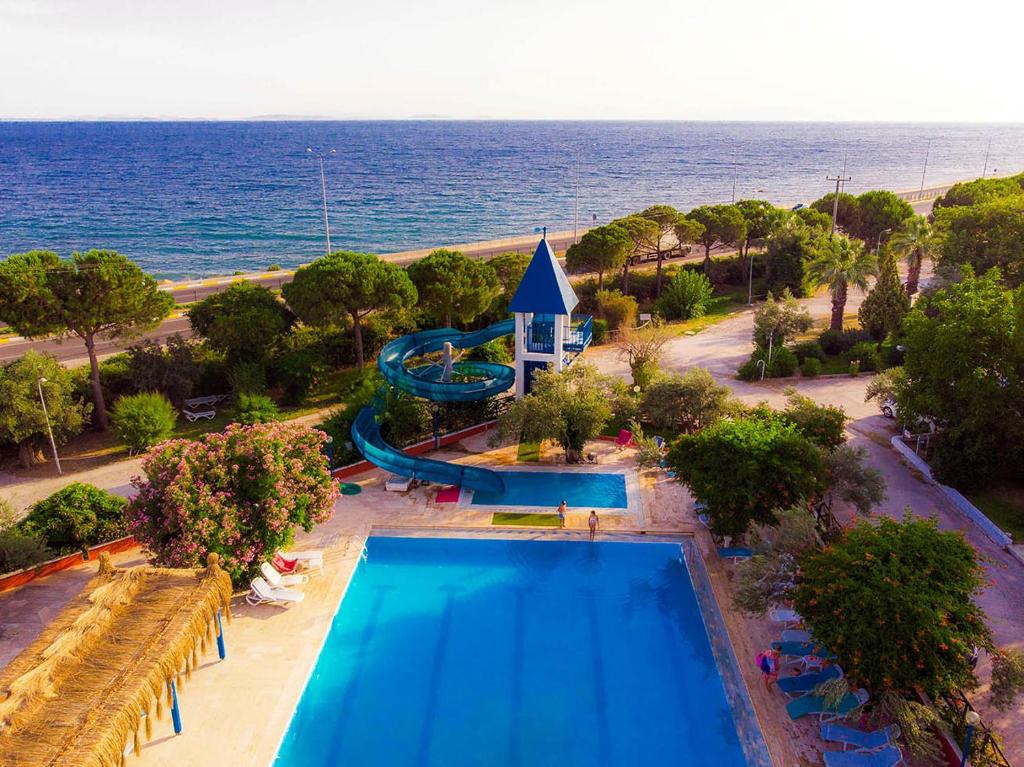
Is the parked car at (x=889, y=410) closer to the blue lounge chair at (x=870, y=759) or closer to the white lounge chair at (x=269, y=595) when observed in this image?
the blue lounge chair at (x=870, y=759)

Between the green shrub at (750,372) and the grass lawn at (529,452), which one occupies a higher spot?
the green shrub at (750,372)

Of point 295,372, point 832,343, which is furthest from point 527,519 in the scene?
point 832,343

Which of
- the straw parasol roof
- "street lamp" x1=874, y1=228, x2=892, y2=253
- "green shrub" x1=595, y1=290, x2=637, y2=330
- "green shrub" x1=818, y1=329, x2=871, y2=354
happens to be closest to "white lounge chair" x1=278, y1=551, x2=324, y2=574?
the straw parasol roof

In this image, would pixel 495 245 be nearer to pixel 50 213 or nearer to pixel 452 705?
pixel 452 705

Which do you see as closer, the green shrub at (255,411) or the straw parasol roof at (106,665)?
the straw parasol roof at (106,665)

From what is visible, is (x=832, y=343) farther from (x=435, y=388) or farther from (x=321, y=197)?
(x=321, y=197)

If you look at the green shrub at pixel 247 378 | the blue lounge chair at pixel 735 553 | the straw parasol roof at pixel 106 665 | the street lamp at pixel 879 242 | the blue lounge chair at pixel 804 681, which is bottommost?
the blue lounge chair at pixel 804 681

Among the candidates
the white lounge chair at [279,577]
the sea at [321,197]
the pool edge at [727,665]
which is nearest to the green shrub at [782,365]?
the pool edge at [727,665]

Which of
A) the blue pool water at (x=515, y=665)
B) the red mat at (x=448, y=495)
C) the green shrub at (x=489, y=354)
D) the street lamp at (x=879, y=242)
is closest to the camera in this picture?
the blue pool water at (x=515, y=665)
